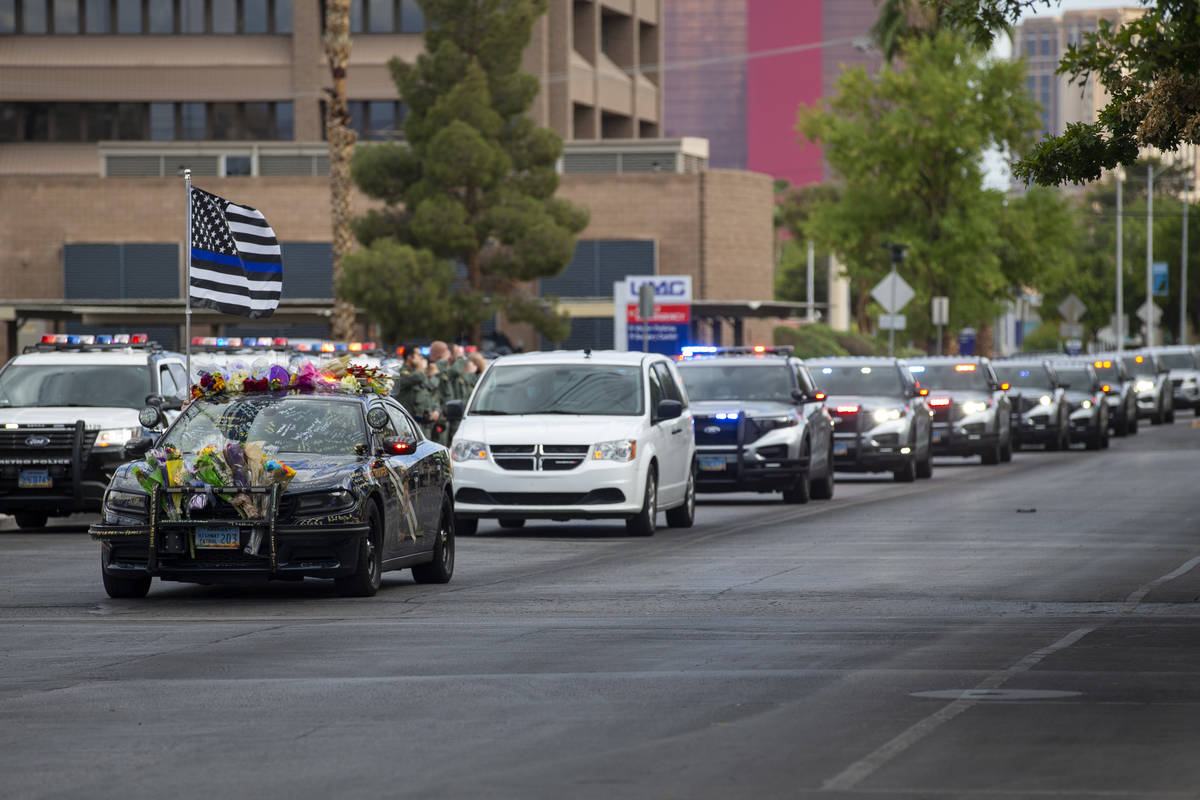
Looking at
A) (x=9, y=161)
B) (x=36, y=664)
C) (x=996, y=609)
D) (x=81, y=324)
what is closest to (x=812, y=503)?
(x=996, y=609)

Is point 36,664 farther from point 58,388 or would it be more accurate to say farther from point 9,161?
point 9,161

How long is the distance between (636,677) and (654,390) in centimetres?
1244

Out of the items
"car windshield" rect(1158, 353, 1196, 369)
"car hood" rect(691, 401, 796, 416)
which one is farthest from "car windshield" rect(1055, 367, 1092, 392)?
"car windshield" rect(1158, 353, 1196, 369)

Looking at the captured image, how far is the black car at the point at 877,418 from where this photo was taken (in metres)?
34.7

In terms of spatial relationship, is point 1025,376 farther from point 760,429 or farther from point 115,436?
point 115,436

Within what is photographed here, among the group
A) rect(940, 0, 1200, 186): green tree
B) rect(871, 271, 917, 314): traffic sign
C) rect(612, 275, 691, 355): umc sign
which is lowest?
rect(612, 275, 691, 355): umc sign

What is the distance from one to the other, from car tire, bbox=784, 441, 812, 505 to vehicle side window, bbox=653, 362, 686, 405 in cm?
364

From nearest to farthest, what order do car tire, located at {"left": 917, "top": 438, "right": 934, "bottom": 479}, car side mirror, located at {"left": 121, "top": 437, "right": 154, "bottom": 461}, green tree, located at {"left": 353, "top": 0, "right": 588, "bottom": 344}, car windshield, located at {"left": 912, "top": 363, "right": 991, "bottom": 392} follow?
car side mirror, located at {"left": 121, "top": 437, "right": 154, "bottom": 461} → car tire, located at {"left": 917, "top": 438, "right": 934, "bottom": 479} → car windshield, located at {"left": 912, "top": 363, "right": 991, "bottom": 392} → green tree, located at {"left": 353, "top": 0, "right": 588, "bottom": 344}

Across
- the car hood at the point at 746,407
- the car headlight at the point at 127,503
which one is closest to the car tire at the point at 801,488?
the car hood at the point at 746,407

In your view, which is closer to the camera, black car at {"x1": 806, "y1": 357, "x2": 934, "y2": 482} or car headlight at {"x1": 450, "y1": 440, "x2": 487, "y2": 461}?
car headlight at {"x1": 450, "y1": 440, "x2": 487, "y2": 461}

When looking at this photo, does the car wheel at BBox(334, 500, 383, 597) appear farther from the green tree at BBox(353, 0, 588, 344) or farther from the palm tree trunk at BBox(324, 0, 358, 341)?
the green tree at BBox(353, 0, 588, 344)

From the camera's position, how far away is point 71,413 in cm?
2506

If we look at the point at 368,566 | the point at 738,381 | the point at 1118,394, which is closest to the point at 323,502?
the point at 368,566

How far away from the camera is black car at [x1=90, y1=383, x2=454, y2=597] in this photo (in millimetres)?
16328
